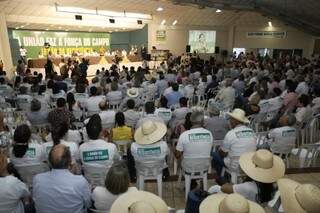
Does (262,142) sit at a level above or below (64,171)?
below

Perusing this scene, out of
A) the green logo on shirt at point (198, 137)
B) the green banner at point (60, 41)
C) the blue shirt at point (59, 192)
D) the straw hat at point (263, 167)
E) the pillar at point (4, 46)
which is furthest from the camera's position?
the green banner at point (60, 41)

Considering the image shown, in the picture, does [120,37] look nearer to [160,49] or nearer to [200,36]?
[160,49]

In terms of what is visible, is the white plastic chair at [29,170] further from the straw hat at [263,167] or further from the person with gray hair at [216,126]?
the person with gray hair at [216,126]

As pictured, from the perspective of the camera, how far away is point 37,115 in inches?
221

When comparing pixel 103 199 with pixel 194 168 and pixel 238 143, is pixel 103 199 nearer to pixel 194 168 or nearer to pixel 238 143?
pixel 194 168

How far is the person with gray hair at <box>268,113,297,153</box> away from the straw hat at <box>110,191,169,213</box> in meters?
2.94

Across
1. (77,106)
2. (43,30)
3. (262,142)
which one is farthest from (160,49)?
(262,142)

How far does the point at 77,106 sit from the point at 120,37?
67.2 feet

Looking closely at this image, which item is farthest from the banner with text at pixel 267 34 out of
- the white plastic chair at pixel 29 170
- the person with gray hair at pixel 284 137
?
the white plastic chair at pixel 29 170

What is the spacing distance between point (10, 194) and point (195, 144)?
2.15 metres

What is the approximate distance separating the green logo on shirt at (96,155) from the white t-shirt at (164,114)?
7.31 ft

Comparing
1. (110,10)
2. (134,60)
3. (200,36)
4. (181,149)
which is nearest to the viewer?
(181,149)

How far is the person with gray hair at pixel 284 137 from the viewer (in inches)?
175

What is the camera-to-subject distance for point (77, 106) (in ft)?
21.5
